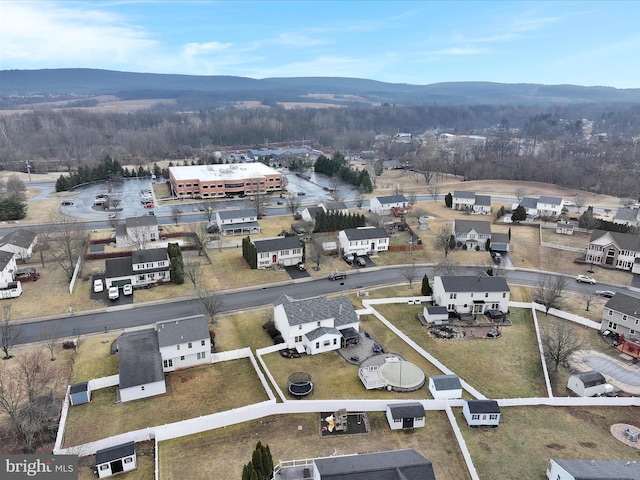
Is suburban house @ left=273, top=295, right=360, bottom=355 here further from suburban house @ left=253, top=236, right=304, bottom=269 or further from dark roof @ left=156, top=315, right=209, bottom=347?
suburban house @ left=253, top=236, right=304, bottom=269

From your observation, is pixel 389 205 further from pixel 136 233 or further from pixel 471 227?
pixel 136 233

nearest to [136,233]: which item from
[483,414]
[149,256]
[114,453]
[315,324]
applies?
[149,256]

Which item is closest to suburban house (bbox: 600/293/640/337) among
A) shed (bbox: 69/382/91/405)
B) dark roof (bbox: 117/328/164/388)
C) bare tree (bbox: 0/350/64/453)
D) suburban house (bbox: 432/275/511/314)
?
suburban house (bbox: 432/275/511/314)

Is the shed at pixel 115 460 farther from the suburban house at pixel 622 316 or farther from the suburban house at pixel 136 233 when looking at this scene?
the suburban house at pixel 622 316

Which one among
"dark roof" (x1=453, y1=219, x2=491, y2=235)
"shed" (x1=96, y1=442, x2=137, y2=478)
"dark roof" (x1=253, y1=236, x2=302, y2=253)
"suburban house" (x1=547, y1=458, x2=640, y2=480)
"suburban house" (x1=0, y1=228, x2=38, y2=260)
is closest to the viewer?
"suburban house" (x1=547, y1=458, x2=640, y2=480)

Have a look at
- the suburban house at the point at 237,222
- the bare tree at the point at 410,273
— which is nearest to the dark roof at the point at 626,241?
the bare tree at the point at 410,273

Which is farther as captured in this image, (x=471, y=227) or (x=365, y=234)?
(x=471, y=227)
